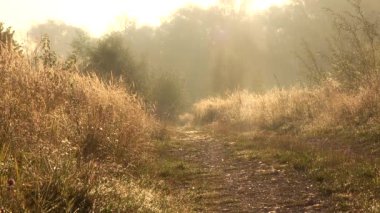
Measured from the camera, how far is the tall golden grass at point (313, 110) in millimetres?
12539

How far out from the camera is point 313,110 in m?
15.8

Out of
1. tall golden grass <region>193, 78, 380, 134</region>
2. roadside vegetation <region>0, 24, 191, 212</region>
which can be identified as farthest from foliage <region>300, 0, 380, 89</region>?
roadside vegetation <region>0, 24, 191, 212</region>

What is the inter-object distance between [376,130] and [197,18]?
58.5 m

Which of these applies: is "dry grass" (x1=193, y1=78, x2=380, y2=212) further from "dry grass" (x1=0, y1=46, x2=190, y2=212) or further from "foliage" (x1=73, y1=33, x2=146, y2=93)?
"foliage" (x1=73, y1=33, x2=146, y2=93)

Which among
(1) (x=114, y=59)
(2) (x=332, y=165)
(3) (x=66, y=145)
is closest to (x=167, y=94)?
(1) (x=114, y=59)

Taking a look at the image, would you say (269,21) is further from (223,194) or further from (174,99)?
(223,194)

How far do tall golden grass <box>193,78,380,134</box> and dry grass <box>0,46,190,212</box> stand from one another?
5.85 metres

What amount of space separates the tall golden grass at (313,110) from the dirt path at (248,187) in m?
3.48

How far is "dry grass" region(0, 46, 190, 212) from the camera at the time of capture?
14.6 feet

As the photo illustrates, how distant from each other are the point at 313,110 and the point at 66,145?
11.6 metres

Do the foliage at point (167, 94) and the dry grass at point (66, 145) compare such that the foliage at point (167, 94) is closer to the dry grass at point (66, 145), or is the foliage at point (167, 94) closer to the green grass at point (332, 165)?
the green grass at point (332, 165)

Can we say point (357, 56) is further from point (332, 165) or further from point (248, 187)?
point (248, 187)

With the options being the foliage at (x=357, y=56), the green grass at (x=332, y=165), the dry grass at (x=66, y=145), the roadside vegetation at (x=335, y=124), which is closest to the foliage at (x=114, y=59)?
the roadside vegetation at (x=335, y=124)

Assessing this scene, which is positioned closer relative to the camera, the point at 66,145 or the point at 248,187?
the point at 66,145
